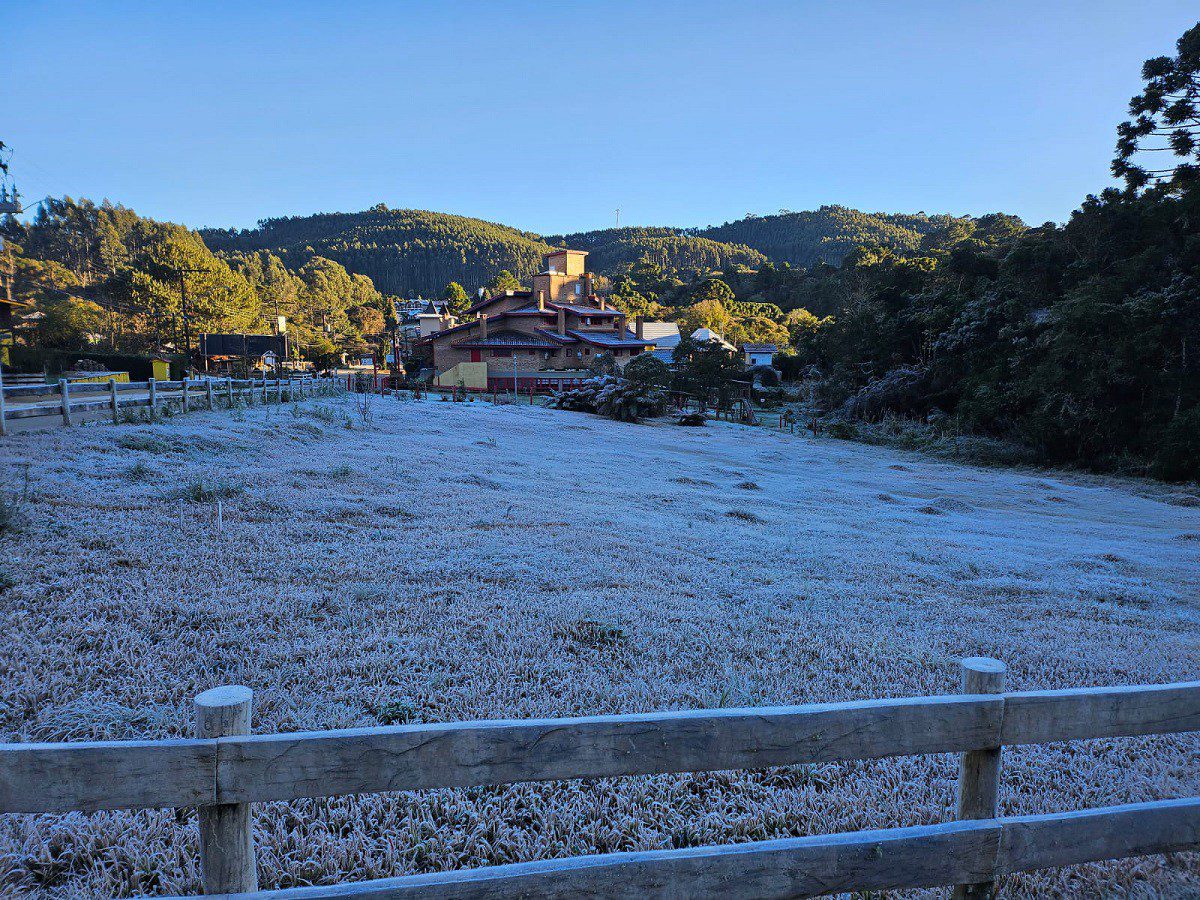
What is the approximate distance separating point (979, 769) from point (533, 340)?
57308 mm

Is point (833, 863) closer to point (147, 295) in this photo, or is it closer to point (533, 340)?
A: point (533, 340)

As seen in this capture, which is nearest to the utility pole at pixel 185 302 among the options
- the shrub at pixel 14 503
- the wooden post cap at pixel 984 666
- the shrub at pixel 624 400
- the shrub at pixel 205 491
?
the shrub at pixel 624 400

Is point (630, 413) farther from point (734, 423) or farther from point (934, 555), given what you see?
point (934, 555)

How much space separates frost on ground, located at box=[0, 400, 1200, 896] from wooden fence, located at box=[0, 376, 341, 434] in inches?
51.1

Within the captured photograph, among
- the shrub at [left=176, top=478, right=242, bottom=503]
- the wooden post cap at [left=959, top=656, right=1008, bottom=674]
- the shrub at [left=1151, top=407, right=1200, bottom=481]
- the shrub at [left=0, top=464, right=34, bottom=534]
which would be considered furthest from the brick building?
the wooden post cap at [left=959, top=656, right=1008, bottom=674]

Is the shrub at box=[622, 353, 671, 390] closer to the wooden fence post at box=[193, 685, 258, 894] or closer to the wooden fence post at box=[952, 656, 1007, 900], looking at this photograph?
the wooden fence post at box=[952, 656, 1007, 900]

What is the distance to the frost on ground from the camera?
3.59 m

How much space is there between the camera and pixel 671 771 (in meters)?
2.49

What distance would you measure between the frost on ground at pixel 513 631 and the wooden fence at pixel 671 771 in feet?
3.03

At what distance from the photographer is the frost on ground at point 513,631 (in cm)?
359

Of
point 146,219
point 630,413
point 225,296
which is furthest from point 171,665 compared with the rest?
point 146,219

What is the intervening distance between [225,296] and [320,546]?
68.1m

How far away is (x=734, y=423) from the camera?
38.9 meters

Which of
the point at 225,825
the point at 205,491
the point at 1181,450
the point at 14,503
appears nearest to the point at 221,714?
the point at 225,825
